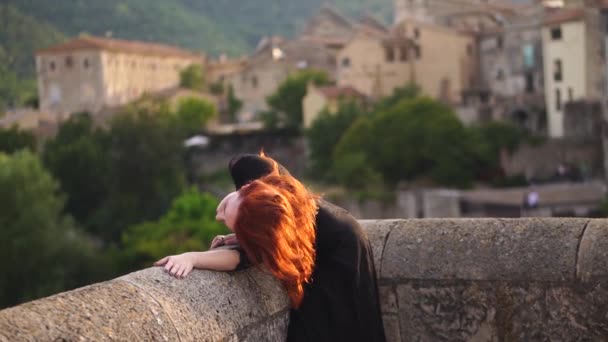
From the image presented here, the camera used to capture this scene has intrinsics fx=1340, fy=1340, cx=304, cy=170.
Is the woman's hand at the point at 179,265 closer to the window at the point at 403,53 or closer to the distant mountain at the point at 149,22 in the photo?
the window at the point at 403,53

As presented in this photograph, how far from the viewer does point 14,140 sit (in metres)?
58.6

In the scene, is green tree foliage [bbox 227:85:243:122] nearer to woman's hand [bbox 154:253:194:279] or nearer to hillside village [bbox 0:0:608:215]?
hillside village [bbox 0:0:608:215]

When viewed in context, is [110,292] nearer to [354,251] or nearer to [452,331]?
[354,251]

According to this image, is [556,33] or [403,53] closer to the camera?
[556,33]

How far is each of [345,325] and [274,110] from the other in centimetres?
6276

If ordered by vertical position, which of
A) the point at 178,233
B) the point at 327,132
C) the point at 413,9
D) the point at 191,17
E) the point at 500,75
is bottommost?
the point at 178,233

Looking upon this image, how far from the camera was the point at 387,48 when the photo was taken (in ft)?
214

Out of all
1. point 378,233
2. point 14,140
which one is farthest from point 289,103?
point 378,233

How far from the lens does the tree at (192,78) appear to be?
270 feet

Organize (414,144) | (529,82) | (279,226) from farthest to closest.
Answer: (529,82) → (414,144) → (279,226)

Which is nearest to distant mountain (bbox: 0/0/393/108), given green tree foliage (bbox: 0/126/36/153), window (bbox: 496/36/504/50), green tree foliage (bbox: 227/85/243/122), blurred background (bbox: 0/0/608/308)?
blurred background (bbox: 0/0/608/308)

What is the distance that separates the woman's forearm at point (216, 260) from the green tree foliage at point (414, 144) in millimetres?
46281

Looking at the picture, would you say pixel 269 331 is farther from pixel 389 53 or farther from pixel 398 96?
pixel 389 53

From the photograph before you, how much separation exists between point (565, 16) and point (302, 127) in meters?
15.7
